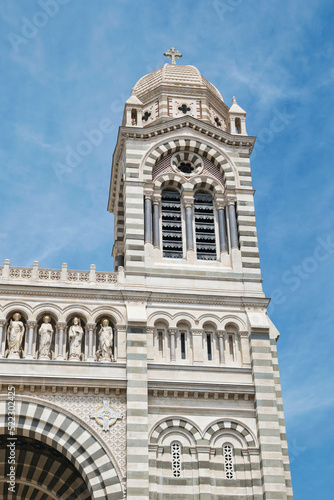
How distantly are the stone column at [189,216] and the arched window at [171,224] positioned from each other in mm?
340

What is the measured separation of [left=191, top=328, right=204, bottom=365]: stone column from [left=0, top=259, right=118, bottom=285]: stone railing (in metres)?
3.38

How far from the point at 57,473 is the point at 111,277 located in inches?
274

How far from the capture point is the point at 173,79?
125ft

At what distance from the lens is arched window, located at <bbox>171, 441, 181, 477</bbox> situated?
2800cm

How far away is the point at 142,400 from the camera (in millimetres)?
28453

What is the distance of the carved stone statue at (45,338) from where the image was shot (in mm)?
29125

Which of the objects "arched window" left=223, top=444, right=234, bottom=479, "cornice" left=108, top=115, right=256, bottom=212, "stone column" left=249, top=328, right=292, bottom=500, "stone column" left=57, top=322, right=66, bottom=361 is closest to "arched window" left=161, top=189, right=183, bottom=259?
"cornice" left=108, top=115, right=256, bottom=212

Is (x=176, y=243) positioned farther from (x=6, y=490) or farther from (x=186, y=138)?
(x=6, y=490)

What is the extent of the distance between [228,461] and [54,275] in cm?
869

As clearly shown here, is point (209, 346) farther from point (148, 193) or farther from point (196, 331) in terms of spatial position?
point (148, 193)

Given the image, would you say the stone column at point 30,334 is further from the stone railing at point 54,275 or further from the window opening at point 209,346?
the window opening at point 209,346

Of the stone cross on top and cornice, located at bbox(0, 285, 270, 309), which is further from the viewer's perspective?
the stone cross on top

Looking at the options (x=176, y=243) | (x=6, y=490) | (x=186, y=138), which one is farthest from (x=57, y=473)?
(x=186, y=138)

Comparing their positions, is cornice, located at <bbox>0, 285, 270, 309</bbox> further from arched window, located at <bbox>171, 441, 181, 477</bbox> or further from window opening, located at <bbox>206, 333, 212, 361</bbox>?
arched window, located at <bbox>171, 441, 181, 477</bbox>
